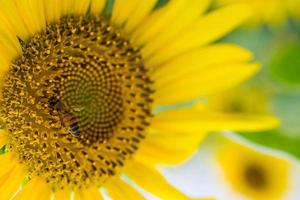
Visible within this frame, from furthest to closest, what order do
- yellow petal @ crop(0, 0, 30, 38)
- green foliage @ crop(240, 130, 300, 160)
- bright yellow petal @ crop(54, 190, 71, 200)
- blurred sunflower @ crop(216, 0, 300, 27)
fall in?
blurred sunflower @ crop(216, 0, 300, 27)
green foliage @ crop(240, 130, 300, 160)
bright yellow petal @ crop(54, 190, 71, 200)
yellow petal @ crop(0, 0, 30, 38)

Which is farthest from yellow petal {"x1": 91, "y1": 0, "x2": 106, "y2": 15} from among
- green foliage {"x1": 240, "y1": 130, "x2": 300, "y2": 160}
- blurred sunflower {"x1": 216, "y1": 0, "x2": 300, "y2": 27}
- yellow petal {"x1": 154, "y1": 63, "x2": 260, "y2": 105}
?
blurred sunflower {"x1": 216, "y1": 0, "x2": 300, "y2": 27}

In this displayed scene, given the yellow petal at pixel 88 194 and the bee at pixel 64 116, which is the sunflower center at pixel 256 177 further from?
the bee at pixel 64 116

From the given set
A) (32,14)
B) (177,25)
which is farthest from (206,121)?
(32,14)

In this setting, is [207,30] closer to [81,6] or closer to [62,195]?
[81,6]

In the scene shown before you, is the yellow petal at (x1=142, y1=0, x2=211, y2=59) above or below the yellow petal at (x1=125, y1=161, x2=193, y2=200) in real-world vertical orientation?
above

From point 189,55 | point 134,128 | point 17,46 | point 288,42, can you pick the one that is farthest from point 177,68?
point 288,42

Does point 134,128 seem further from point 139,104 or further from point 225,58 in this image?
point 225,58

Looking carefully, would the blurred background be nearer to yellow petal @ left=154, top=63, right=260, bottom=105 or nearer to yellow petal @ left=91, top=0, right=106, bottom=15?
yellow petal @ left=154, top=63, right=260, bottom=105
